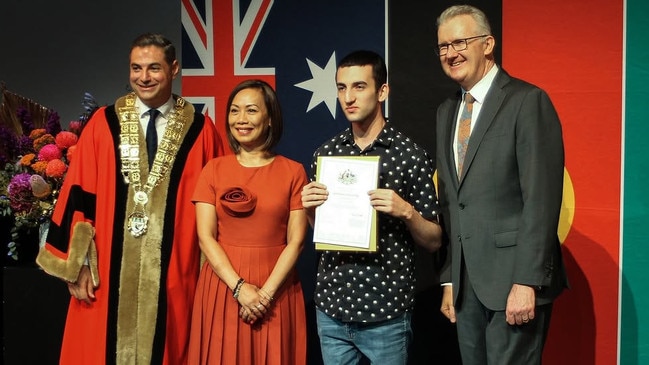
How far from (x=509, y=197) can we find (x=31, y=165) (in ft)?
7.72

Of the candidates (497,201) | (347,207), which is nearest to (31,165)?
(347,207)

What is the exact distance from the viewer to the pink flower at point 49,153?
11.0ft

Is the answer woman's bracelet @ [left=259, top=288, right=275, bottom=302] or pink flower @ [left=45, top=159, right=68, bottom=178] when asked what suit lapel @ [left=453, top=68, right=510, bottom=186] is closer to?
woman's bracelet @ [left=259, top=288, right=275, bottom=302]

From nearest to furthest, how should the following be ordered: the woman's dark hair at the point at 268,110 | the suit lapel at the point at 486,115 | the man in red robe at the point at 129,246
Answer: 1. the suit lapel at the point at 486,115
2. the woman's dark hair at the point at 268,110
3. the man in red robe at the point at 129,246

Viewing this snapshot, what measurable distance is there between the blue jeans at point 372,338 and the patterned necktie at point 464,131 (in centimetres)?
59

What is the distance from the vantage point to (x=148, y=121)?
9.73 ft

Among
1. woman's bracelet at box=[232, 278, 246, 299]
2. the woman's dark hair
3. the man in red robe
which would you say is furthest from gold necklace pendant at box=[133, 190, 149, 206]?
woman's bracelet at box=[232, 278, 246, 299]

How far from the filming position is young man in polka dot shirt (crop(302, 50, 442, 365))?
2.40 metres

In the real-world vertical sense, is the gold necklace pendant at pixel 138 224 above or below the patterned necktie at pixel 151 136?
below

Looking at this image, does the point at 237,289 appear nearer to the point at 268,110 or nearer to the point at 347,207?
the point at 347,207

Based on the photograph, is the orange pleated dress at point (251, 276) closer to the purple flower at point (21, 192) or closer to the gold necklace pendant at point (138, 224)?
the gold necklace pendant at point (138, 224)

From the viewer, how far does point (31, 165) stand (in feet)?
11.1

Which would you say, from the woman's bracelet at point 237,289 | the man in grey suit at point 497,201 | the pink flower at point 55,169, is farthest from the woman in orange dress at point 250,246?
the pink flower at point 55,169

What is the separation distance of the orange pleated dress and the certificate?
1.11 feet
